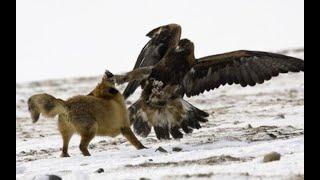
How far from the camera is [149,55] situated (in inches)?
455

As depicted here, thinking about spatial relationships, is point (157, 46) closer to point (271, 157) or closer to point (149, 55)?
point (149, 55)

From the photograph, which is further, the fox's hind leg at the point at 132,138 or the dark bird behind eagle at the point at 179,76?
the dark bird behind eagle at the point at 179,76

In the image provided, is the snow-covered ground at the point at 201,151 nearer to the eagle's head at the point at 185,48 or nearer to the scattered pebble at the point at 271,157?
the scattered pebble at the point at 271,157

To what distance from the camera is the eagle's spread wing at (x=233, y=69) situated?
35.1 feet

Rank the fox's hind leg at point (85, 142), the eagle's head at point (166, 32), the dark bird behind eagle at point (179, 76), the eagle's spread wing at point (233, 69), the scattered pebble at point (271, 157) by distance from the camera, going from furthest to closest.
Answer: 1. the eagle's head at point (166, 32)
2. the eagle's spread wing at point (233, 69)
3. the dark bird behind eagle at point (179, 76)
4. the fox's hind leg at point (85, 142)
5. the scattered pebble at point (271, 157)

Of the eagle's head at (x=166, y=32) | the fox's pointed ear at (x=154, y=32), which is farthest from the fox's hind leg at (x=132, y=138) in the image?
the fox's pointed ear at (x=154, y=32)

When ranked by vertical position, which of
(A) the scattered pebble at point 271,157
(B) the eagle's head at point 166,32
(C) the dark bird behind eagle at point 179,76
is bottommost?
(A) the scattered pebble at point 271,157
